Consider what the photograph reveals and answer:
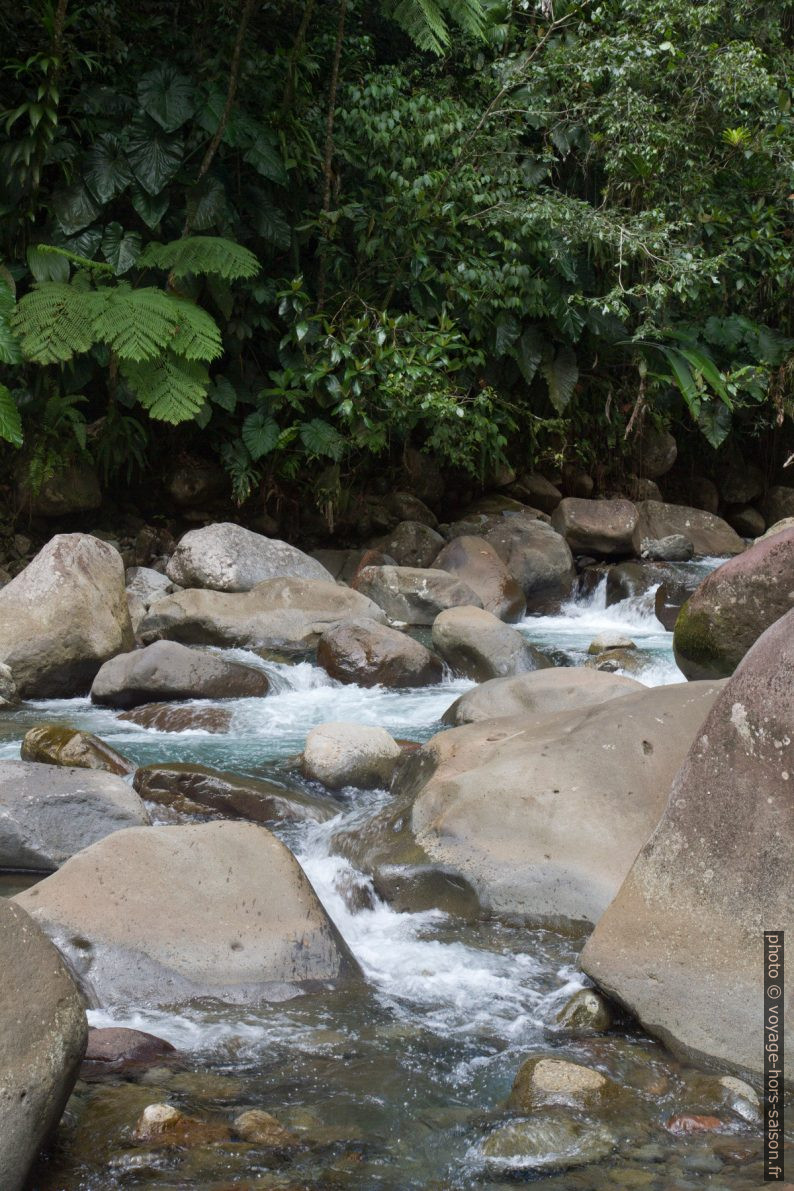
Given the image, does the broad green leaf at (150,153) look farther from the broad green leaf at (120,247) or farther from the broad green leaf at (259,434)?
the broad green leaf at (259,434)

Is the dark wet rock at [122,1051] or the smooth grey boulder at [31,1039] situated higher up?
the smooth grey boulder at [31,1039]

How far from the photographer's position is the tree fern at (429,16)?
28.2ft

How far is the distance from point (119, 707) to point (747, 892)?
4659mm

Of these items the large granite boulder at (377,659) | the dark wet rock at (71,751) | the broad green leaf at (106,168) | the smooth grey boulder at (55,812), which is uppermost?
the broad green leaf at (106,168)

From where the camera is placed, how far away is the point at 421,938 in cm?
382

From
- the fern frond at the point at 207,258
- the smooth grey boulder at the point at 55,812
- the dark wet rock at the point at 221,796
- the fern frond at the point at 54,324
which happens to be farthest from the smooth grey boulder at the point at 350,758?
the fern frond at the point at 207,258

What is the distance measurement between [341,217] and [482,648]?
17.2 ft

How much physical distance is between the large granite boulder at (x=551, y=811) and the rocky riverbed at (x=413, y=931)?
0.04 ft

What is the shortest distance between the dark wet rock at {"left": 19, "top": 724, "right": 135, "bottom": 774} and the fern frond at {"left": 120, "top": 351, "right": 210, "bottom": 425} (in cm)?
401

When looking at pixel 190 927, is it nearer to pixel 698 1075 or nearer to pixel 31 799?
pixel 31 799

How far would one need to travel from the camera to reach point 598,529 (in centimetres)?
1142

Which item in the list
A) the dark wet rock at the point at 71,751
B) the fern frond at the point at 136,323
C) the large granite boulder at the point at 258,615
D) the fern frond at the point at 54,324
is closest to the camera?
the dark wet rock at the point at 71,751

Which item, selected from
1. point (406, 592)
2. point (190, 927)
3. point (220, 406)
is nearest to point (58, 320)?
point (220, 406)

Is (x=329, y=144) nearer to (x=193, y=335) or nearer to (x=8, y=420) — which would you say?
(x=193, y=335)
